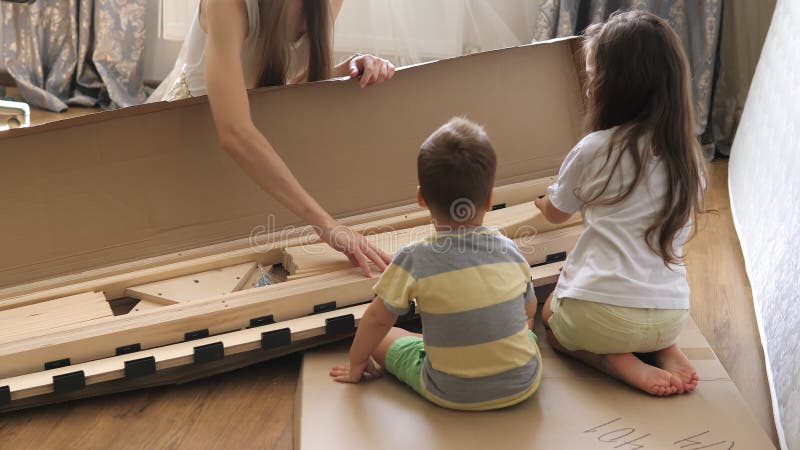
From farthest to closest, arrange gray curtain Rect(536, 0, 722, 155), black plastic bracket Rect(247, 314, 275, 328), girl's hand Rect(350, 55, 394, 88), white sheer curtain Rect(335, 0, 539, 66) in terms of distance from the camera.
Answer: white sheer curtain Rect(335, 0, 539, 66)
gray curtain Rect(536, 0, 722, 155)
girl's hand Rect(350, 55, 394, 88)
black plastic bracket Rect(247, 314, 275, 328)

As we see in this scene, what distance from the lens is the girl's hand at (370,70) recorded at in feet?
4.91

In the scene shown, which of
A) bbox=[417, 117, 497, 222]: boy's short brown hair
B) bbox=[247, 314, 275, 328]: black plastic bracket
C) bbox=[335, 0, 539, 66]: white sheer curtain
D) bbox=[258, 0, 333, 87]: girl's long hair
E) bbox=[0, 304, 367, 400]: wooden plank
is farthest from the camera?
bbox=[335, 0, 539, 66]: white sheer curtain

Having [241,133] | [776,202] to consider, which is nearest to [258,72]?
[241,133]

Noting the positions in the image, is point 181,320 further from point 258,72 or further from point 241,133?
point 258,72

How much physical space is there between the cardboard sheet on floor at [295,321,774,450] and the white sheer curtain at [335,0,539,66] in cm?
131

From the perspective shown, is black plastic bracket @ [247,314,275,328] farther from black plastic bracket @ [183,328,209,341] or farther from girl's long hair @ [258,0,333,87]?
girl's long hair @ [258,0,333,87]

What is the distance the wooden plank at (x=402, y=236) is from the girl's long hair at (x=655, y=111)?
0.96 feet

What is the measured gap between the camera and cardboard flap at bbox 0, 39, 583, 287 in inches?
54.3

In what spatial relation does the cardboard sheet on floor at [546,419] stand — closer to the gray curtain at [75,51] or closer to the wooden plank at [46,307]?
the wooden plank at [46,307]

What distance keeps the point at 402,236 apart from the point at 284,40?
0.37 metres

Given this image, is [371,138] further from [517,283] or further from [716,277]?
[716,277]

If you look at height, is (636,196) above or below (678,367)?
above

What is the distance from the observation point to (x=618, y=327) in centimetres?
117

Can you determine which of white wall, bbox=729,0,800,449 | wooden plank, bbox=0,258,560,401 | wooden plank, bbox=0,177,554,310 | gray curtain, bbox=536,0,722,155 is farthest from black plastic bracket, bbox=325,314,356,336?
gray curtain, bbox=536,0,722,155
